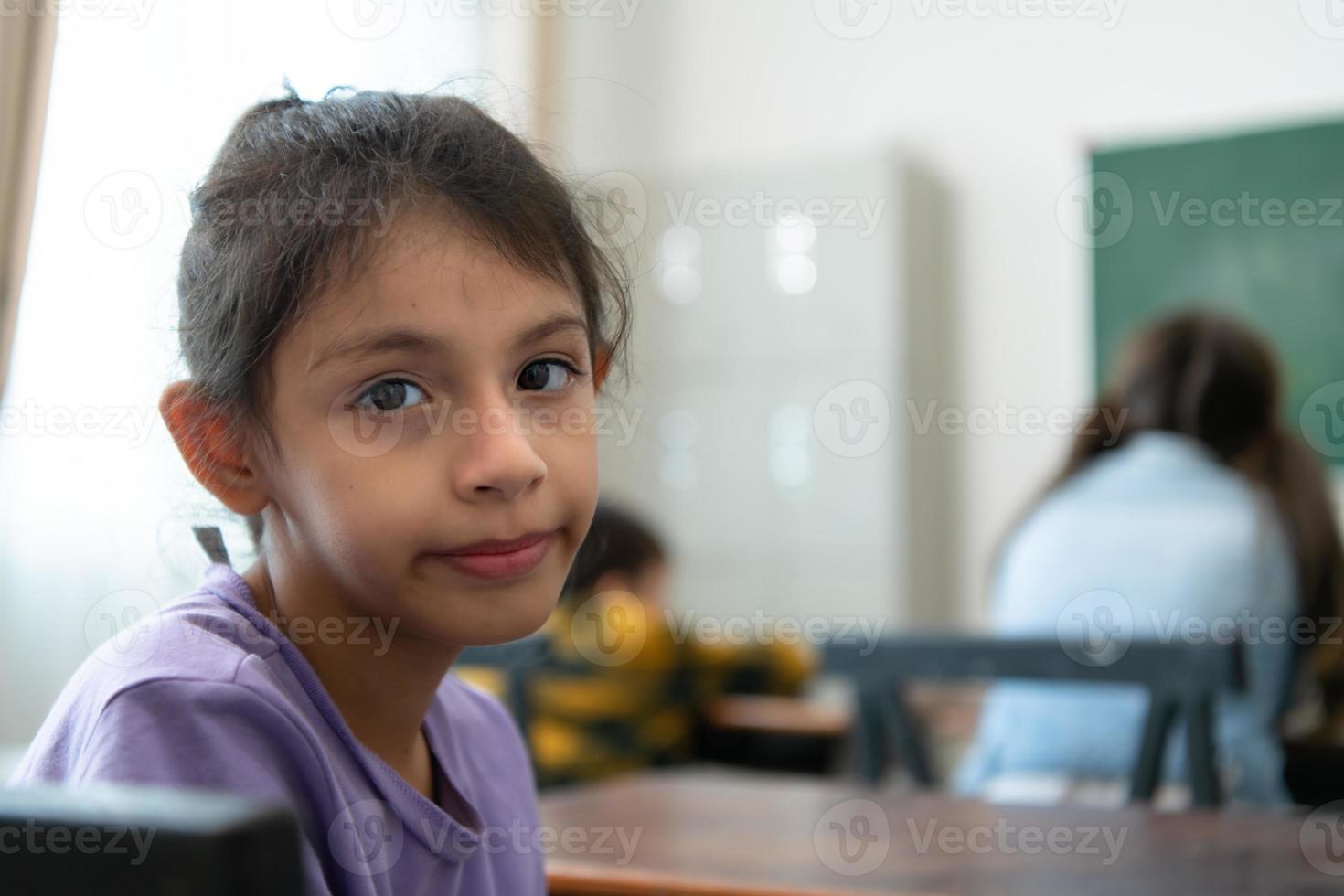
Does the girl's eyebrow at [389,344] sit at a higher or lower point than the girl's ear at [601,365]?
lower

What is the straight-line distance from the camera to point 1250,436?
234 centimetres

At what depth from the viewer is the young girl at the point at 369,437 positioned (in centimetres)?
75

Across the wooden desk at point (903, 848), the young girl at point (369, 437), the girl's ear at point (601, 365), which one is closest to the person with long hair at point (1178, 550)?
the wooden desk at point (903, 848)

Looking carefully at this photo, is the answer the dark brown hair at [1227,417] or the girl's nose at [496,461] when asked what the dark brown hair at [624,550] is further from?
the girl's nose at [496,461]

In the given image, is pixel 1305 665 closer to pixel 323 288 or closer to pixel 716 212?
pixel 323 288

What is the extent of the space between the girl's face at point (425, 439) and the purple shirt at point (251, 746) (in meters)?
0.07

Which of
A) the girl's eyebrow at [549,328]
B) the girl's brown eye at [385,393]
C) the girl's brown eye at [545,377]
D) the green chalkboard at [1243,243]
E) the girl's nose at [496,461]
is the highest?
the green chalkboard at [1243,243]

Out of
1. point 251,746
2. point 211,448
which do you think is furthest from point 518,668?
point 251,746

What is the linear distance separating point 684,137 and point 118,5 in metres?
3.81

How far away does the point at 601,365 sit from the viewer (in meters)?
0.98

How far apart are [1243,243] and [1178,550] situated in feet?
8.65

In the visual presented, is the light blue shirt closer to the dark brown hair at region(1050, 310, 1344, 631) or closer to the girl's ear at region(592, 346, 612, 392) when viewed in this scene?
the dark brown hair at region(1050, 310, 1344, 631)

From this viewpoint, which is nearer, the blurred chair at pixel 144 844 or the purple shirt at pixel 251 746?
the blurred chair at pixel 144 844

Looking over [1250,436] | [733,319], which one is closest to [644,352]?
[733,319]
